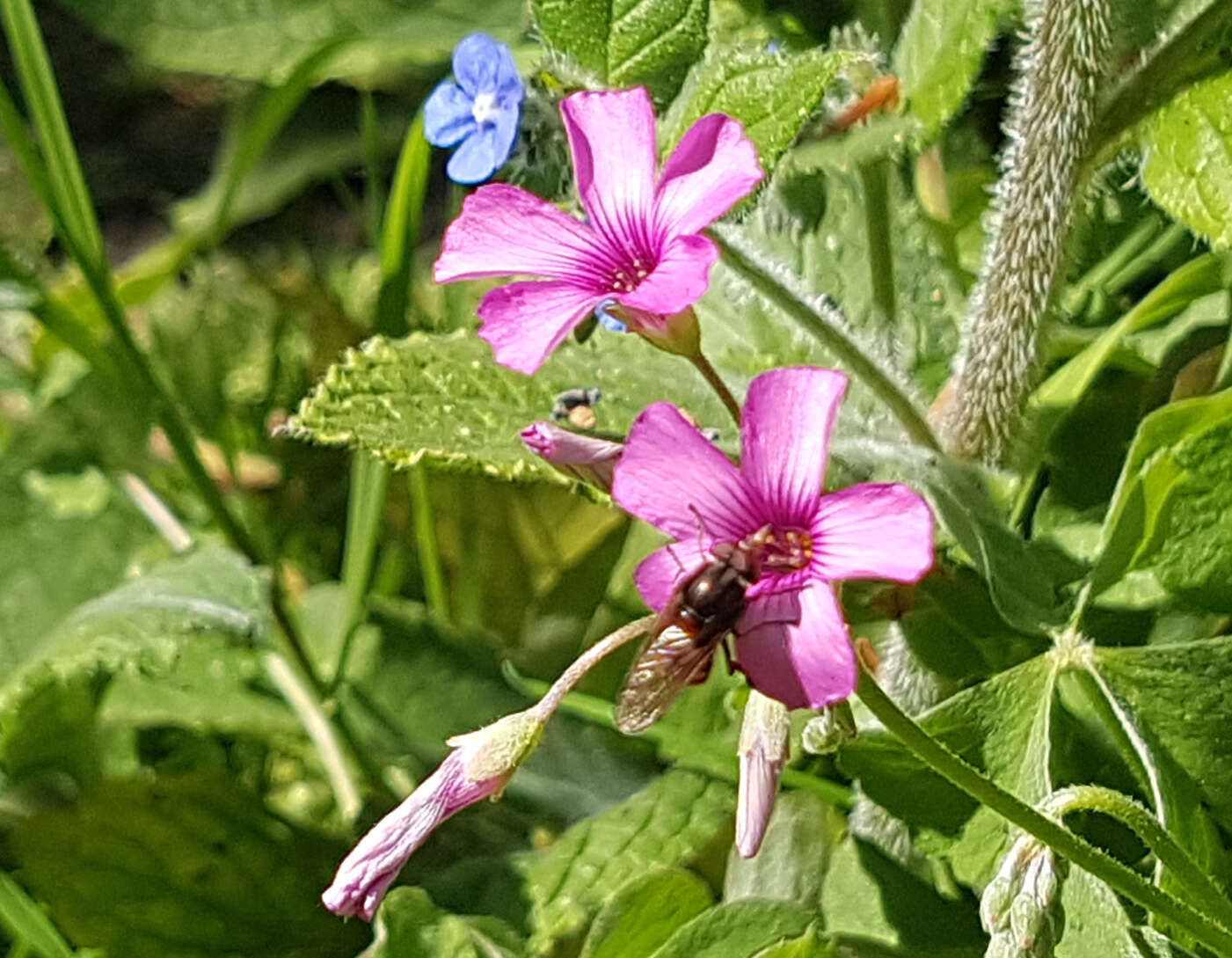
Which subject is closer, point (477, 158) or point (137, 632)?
point (477, 158)

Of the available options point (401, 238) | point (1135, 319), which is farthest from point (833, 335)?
point (401, 238)

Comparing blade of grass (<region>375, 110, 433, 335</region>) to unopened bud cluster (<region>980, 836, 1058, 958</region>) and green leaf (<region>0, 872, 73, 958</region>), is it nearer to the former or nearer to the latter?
green leaf (<region>0, 872, 73, 958</region>)

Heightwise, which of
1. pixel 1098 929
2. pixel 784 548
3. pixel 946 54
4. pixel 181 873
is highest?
pixel 946 54

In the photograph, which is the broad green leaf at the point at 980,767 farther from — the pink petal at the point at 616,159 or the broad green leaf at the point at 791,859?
the pink petal at the point at 616,159

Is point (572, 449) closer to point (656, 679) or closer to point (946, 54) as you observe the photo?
point (656, 679)

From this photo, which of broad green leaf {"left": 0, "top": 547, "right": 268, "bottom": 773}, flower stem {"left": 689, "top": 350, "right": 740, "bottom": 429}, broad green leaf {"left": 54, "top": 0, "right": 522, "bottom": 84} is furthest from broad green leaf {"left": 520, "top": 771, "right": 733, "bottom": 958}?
broad green leaf {"left": 54, "top": 0, "right": 522, "bottom": 84}

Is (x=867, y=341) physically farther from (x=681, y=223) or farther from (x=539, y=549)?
(x=539, y=549)

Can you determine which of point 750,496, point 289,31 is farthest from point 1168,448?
point 289,31
